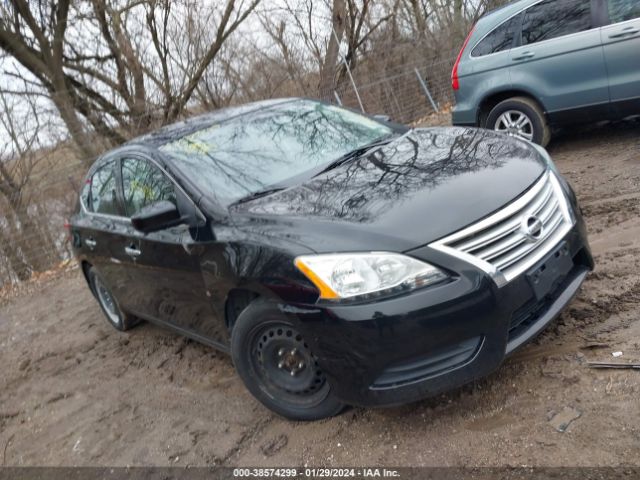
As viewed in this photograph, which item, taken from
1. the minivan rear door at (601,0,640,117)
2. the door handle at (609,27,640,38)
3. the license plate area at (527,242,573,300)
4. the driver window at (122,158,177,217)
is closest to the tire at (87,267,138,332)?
the driver window at (122,158,177,217)

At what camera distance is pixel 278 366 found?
302 centimetres

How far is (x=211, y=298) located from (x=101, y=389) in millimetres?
1728

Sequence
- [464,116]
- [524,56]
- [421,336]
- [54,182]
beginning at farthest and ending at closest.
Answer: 1. [54,182]
2. [464,116]
3. [524,56]
4. [421,336]

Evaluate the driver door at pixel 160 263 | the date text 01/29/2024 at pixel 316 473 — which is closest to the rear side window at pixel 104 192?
the driver door at pixel 160 263

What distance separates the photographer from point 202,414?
141 inches

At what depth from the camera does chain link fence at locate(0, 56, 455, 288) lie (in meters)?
9.07

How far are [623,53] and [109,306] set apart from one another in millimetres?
5664

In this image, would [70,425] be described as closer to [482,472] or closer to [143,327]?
[143,327]

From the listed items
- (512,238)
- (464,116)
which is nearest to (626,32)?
(464,116)

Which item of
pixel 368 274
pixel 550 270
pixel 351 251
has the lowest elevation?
pixel 550 270

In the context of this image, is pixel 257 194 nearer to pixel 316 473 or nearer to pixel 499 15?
pixel 316 473

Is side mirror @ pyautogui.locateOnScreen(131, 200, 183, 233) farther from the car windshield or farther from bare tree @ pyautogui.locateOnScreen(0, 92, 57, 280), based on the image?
bare tree @ pyautogui.locateOnScreen(0, 92, 57, 280)

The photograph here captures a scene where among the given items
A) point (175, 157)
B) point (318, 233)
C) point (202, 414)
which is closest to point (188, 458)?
point (202, 414)

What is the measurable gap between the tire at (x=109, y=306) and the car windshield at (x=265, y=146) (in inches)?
77.2
